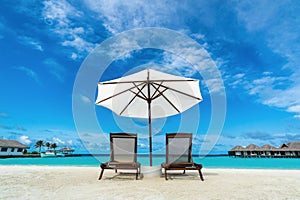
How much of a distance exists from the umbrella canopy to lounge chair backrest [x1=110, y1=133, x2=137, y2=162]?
51 centimetres

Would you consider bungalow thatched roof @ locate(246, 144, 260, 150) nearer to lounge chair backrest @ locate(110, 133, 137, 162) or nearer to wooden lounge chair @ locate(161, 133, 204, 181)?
wooden lounge chair @ locate(161, 133, 204, 181)

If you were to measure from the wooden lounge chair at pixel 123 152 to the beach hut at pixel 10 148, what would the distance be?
39.6 meters

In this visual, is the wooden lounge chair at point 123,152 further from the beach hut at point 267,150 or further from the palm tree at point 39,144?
the palm tree at point 39,144

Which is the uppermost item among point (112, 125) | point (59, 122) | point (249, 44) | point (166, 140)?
point (249, 44)

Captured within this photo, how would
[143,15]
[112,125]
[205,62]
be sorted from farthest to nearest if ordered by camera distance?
1. [143,15]
2. [112,125]
3. [205,62]

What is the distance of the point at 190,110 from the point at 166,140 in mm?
1787

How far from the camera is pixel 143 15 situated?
345 inches

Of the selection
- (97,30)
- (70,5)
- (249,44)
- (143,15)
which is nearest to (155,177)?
(143,15)

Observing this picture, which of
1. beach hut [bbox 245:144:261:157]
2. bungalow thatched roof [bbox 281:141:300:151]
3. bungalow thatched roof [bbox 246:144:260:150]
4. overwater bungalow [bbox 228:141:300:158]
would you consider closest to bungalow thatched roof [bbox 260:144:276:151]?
overwater bungalow [bbox 228:141:300:158]

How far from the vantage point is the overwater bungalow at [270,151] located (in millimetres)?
38609

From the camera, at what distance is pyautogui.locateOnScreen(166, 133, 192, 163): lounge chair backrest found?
13.2 ft

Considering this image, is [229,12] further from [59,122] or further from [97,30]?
[59,122]

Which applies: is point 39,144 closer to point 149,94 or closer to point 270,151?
point 270,151

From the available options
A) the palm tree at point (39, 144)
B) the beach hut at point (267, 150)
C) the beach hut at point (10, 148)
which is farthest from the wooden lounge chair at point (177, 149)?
the palm tree at point (39, 144)
